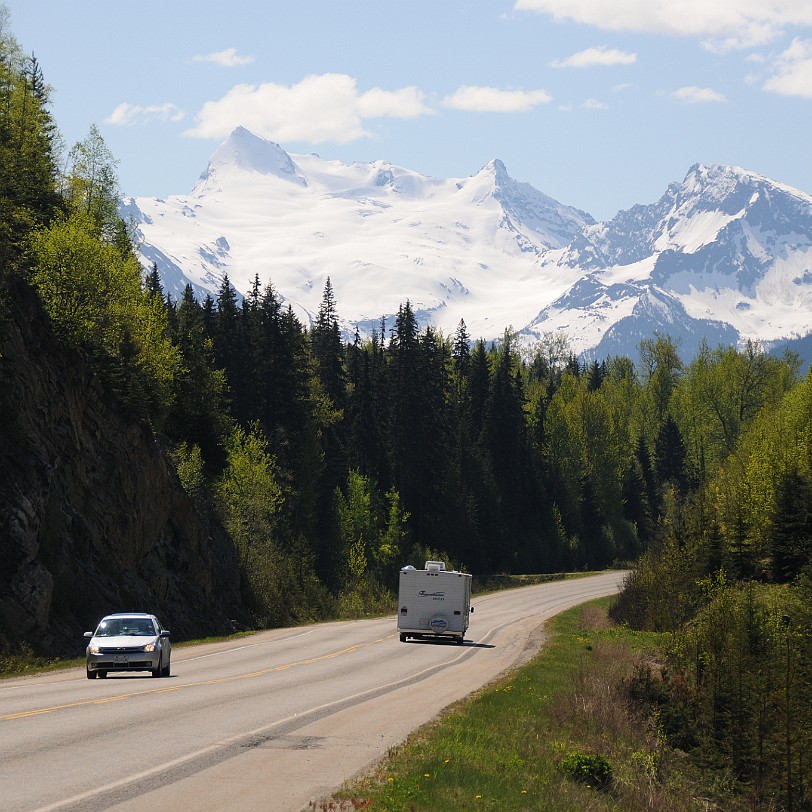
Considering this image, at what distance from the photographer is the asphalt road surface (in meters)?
12.8

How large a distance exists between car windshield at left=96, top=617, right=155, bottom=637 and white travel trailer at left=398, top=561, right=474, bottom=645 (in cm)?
1737

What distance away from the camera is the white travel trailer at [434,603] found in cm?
4403

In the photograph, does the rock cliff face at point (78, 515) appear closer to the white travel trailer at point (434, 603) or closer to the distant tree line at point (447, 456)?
the distant tree line at point (447, 456)

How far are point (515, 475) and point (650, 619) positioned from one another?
202ft

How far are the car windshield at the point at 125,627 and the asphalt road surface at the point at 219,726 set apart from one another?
1.08m

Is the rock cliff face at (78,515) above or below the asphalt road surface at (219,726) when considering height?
above

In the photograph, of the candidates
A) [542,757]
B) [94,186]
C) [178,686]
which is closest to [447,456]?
[94,186]

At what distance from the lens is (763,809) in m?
26.7

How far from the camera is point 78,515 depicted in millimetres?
37812

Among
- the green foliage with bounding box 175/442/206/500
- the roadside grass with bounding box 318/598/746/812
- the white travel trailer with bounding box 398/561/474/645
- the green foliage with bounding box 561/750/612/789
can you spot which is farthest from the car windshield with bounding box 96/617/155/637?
the green foliage with bounding box 175/442/206/500

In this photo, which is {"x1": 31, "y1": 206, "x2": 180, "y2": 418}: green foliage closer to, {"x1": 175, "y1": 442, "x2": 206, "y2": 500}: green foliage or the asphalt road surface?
{"x1": 175, "y1": 442, "x2": 206, "y2": 500}: green foliage

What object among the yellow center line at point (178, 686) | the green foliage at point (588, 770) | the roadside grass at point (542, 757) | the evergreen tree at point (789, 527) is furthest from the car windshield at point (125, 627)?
the evergreen tree at point (789, 527)

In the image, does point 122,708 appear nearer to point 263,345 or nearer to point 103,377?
point 103,377

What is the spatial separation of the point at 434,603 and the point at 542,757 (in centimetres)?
2588
